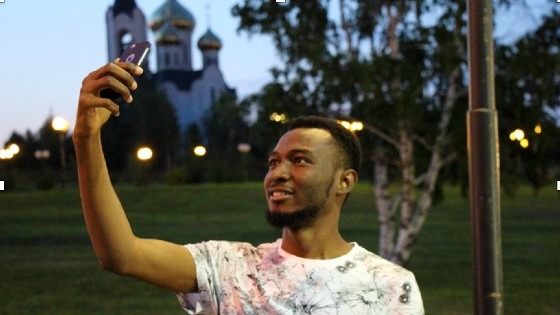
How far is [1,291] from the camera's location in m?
16.1

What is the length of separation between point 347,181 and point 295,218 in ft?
0.90

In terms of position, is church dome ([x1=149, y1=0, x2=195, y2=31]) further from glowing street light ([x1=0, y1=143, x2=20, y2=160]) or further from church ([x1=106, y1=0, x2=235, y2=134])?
glowing street light ([x1=0, y1=143, x2=20, y2=160])

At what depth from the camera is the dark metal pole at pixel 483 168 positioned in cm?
546

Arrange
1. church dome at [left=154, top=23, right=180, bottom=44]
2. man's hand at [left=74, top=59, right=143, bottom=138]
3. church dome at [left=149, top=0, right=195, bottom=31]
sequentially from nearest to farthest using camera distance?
man's hand at [left=74, top=59, right=143, bottom=138], church dome at [left=149, top=0, right=195, bottom=31], church dome at [left=154, top=23, right=180, bottom=44]

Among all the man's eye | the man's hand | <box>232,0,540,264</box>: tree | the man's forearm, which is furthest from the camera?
<box>232,0,540,264</box>: tree

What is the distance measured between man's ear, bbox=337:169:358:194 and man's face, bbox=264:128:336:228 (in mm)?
65

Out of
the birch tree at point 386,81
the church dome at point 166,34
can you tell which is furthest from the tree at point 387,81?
the church dome at point 166,34

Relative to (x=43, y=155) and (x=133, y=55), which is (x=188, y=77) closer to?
(x=43, y=155)

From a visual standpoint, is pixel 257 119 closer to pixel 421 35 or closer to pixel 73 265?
pixel 421 35

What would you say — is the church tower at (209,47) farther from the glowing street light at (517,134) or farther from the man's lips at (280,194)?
the man's lips at (280,194)

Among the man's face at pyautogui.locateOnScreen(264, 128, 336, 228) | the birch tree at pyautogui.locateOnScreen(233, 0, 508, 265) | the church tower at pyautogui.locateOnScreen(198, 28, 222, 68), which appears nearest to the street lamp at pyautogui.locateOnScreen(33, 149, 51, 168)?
the church tower at pyautogui.locateOnScreen(198, 28, 222, 68)

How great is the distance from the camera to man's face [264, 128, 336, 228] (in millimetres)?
2451

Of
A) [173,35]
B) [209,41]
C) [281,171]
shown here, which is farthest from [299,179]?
[209,41]

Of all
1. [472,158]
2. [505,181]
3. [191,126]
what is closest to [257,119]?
[505,181]
